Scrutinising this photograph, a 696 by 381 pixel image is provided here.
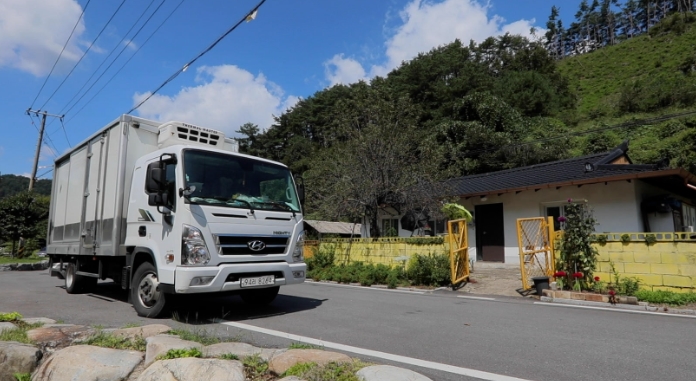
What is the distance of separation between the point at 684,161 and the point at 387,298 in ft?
85.1

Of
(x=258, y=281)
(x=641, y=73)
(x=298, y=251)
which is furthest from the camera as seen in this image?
(x=641, y=73)

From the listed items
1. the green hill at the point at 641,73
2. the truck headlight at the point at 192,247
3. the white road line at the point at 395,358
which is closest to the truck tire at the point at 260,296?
the white road line at the point at 395,358

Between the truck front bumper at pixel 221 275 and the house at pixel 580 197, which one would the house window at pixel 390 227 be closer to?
the house at pixel 580 197

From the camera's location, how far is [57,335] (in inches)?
175

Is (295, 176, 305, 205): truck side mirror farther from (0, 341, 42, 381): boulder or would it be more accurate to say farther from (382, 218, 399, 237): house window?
(382, 218, 399, 237): house window

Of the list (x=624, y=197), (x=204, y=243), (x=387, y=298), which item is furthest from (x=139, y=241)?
(x=624, y=197)

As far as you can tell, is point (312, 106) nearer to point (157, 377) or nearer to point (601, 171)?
point (601, 171)

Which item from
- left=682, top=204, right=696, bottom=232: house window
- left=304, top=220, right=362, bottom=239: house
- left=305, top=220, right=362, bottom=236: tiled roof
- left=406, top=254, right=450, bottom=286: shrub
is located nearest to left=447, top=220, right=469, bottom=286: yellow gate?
left=406, top=254, right=450, bottom=286: shrub

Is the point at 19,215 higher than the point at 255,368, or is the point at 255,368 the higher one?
the point at 19,215

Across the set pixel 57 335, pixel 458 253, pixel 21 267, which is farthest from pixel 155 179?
pixel 21 267

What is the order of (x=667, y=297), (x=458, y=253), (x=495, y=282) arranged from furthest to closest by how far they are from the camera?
(x=495, y=282) → (x=458, y=253) → (x=667, y=297)

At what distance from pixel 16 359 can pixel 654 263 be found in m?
10.3

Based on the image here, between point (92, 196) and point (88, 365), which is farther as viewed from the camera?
point (92, 196)

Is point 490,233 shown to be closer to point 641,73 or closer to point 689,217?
point 689,217
